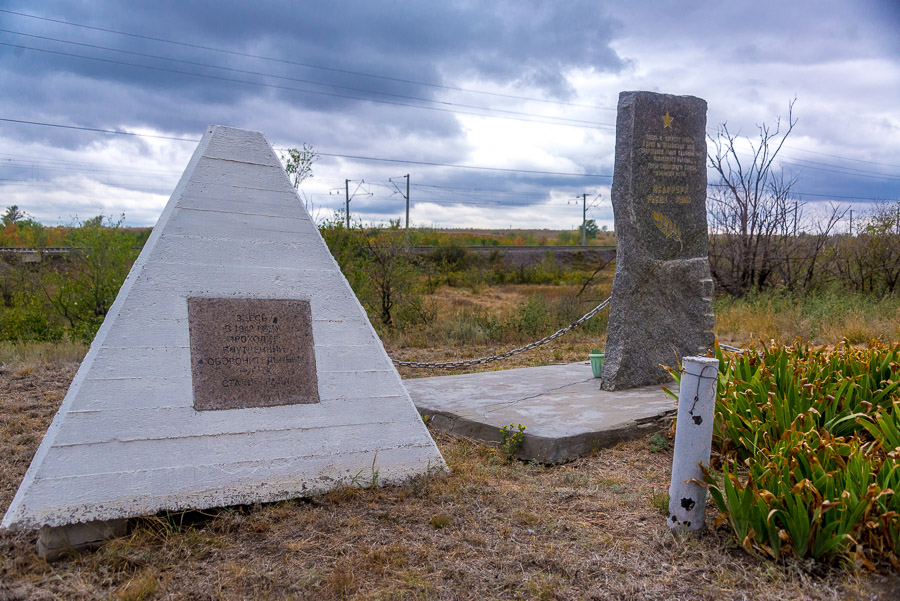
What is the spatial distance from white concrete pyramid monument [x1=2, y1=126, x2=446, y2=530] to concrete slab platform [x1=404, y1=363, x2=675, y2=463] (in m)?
→ 1.10

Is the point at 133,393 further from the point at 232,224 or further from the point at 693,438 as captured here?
the point at 693,438

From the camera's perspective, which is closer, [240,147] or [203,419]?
[203,419]

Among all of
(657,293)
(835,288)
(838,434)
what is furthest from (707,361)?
(835,288)

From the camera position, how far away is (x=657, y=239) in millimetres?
6402

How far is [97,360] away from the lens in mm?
3357

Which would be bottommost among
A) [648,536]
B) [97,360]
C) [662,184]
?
[648,536]

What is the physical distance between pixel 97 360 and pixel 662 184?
16.4 feet

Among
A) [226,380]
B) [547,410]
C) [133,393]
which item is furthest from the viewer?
[547,410]

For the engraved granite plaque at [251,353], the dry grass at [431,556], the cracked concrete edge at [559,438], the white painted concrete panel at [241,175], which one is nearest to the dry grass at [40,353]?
the dry grass at [431,556]

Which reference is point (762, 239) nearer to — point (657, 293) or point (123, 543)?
point (657, 293)

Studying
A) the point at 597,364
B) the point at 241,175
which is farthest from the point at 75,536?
the point at 597,364

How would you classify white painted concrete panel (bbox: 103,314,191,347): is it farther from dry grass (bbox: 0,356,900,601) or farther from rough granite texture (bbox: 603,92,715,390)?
rough granite texture (bbox: 603,92,715,390)

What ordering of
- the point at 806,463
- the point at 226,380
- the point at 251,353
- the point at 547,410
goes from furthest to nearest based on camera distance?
the point at 547,410, the point at 251,353, the point at 226,380, the point at 806,463

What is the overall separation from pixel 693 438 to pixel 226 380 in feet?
7.78
